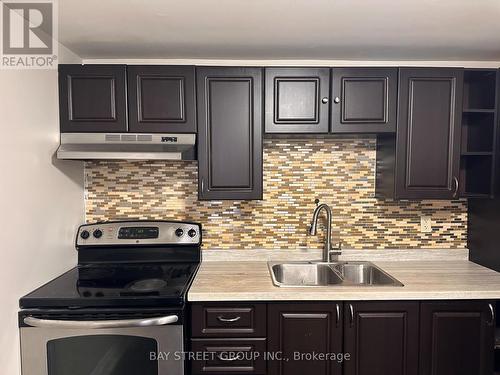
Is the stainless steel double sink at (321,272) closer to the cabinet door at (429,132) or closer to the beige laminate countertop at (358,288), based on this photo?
the beige laminate countertop at (358,288)

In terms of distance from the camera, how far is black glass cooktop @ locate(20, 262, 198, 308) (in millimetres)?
1637

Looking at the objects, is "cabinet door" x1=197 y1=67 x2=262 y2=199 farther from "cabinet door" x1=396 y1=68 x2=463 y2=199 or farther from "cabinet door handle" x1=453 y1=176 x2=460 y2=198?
"cabinet door handle" x1=453 y1=176 x2=460 y2=198

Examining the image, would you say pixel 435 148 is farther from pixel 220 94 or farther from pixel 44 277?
pixel 44 277

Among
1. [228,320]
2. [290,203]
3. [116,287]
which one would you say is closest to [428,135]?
[290,203]

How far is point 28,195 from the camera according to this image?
5.46ft

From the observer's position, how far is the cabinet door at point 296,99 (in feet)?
6.57

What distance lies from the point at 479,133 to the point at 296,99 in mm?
1164

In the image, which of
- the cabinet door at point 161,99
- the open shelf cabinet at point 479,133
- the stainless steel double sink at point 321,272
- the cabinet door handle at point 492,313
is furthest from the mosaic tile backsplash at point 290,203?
the cabinet door handle at point 492,313

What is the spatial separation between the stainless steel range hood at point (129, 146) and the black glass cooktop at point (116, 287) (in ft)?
2.21

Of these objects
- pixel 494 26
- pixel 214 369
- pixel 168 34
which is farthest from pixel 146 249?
pixel 494 26

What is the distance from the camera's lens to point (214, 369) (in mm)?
1774

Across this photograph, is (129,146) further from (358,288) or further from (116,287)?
(358,288)

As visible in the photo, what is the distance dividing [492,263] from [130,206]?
90.1 inches

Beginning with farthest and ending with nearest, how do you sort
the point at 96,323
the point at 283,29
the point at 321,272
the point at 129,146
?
1. the point at 321,272
2. the point at 129,146
3. the point at 283,29
4. the point at 96,323
